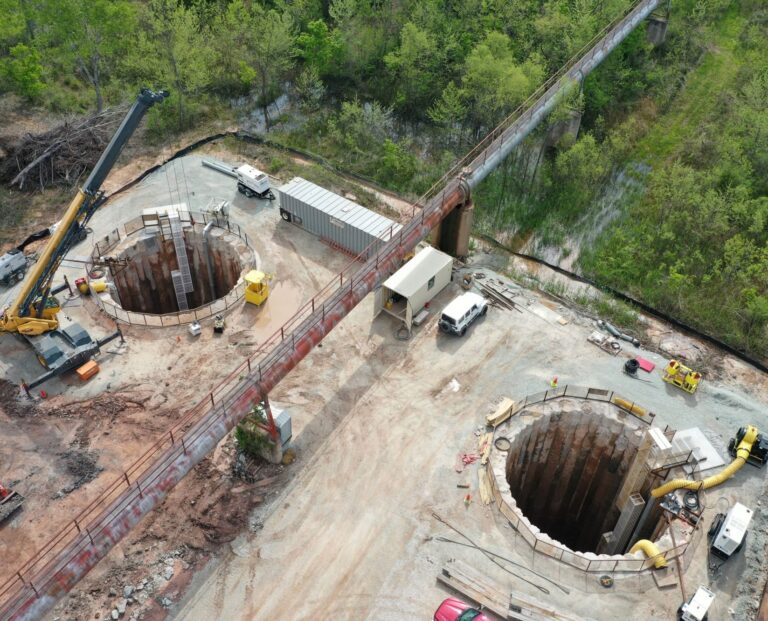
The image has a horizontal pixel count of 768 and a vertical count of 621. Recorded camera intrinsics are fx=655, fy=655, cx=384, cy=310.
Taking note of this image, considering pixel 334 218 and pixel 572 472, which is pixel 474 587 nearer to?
pixel 572 472

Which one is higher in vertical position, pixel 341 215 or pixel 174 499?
pixel 341 215

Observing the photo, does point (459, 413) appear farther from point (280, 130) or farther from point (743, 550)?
point (280, 130)

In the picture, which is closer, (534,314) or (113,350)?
(113,350)

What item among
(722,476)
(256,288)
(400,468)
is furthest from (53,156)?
(722,476)

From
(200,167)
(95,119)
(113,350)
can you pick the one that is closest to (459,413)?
(113,350)

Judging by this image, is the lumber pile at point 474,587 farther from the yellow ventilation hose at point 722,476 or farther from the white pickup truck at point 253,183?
the white pickup truck at point 253,183

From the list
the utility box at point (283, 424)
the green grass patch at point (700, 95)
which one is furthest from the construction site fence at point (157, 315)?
the green grass patch at point (700, 95)

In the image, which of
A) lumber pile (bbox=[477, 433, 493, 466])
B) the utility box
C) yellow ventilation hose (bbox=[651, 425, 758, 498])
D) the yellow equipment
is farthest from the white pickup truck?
yellow ventilation hose (bbox=[651, 425, 758, 498])
